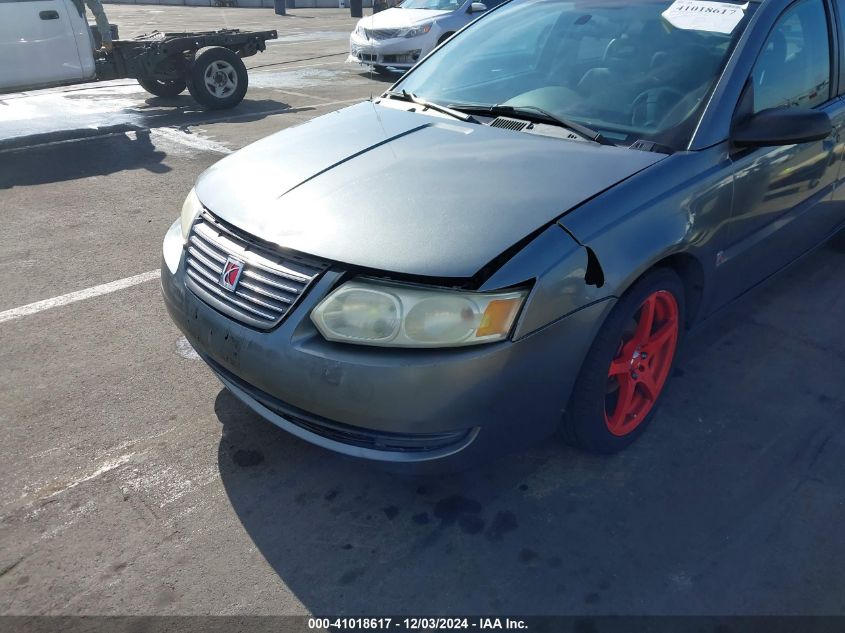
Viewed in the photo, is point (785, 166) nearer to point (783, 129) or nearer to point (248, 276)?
point (783, 129)

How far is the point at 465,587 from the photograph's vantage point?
2252mm

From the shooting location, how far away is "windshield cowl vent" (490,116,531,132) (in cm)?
303

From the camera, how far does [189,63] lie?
9.23 metres

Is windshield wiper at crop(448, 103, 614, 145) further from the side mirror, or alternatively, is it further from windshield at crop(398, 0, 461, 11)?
windshield at crop(398, 0, 461, 11)

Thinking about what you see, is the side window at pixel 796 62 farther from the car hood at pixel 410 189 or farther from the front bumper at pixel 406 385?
the front bumper at pixel 406 385

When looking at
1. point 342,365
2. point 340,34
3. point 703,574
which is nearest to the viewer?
point 342,365

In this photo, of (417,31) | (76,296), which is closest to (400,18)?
(417,31)

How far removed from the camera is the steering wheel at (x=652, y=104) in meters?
2.91

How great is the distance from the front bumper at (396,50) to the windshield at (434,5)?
98 cm

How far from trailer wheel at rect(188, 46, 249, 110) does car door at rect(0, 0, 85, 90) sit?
1383mm

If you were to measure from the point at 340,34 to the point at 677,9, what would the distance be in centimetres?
1886

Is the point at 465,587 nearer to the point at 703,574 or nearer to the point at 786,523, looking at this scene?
the point at 703,574

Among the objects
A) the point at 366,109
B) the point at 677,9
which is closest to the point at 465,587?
the point at 366,109

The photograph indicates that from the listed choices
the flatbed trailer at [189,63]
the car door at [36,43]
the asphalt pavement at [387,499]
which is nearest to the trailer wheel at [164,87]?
the flatbed trailer at [189,63]
